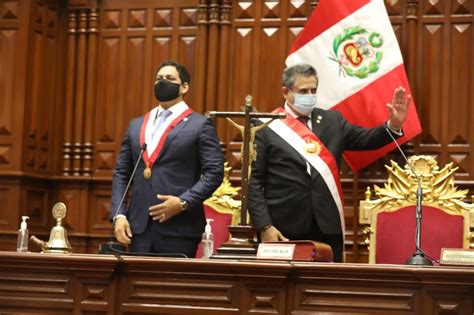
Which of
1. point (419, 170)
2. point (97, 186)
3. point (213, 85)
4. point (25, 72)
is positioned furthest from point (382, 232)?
point (25, 72)

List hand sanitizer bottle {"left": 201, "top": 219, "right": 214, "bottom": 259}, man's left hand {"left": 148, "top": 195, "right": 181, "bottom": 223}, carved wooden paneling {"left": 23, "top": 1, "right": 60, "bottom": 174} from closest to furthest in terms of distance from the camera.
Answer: hand sanitizer bottle {"left": 201, "top": 219, "right": 214, "bottom": 259}, man's left hand {"left": 148, "top": 195, "right": 181, "bottom": 223}, carved wooden paneling {"left": 23, "top": 1, "right": 60, "bottom": 174}

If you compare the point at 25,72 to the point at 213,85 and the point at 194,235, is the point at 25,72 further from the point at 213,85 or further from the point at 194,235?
the point at 194,235

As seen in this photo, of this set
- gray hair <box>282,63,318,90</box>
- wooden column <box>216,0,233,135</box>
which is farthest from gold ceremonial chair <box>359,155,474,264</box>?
wooden column <box>216,0,233,135</box>

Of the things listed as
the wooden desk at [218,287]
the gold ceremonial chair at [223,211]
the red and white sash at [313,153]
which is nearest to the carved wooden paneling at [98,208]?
the gold ceremonial chair at [223,211]

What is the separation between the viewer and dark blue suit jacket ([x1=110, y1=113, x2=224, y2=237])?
15.3 ft

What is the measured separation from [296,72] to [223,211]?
1.12m

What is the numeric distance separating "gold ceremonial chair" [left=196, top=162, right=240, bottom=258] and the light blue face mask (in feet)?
3.11

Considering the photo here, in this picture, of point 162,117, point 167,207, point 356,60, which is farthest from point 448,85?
point 167,207

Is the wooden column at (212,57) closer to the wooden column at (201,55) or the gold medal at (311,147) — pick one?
the wooden column at (201,55)

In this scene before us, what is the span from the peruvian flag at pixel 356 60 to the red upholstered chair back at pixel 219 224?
2.73 ft

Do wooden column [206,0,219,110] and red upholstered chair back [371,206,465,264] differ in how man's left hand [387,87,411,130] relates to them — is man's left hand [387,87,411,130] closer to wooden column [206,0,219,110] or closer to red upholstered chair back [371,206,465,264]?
red upholstered chair back [371,206,465,264]

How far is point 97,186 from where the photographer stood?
21.8ft

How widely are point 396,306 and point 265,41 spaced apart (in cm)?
318

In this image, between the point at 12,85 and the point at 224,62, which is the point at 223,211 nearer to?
the point at 224,62
